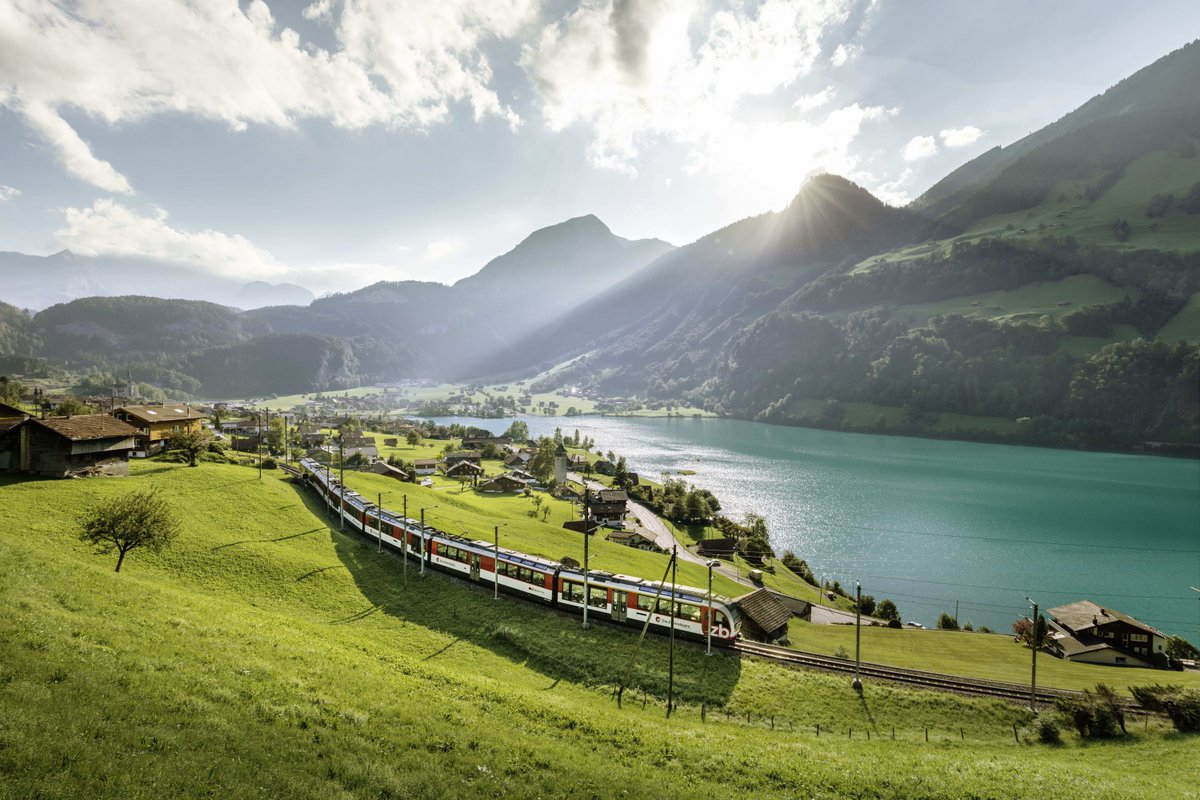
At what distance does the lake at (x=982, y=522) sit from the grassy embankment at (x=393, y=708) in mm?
41886

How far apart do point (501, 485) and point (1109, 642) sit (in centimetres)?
7537

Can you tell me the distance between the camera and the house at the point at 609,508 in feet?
264

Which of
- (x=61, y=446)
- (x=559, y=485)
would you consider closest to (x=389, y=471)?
(x=559, y=485)

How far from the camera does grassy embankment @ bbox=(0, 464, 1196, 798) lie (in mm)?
11055

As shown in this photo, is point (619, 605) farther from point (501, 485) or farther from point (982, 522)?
point (982, 522)

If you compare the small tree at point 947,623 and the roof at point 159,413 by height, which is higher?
the roof at point 159,413

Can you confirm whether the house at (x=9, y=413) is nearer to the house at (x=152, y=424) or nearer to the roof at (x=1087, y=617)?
the house at (x=152, y=424)

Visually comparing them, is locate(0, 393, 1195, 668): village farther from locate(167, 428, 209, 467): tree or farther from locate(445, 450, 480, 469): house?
locate(445, 450, 480, 469): house

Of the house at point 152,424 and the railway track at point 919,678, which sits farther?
the house at point 152,424

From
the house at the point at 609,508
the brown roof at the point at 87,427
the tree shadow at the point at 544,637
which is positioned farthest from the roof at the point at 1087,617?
the brown roof at the point at 87,427

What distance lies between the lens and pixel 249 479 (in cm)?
4594

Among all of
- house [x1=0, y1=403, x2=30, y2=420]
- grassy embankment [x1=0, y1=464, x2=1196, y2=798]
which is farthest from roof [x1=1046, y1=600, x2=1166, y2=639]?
house [x1=0, y1=403, x2=30, y2=420]

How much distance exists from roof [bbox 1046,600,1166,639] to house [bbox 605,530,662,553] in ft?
132

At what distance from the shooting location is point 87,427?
127ft
